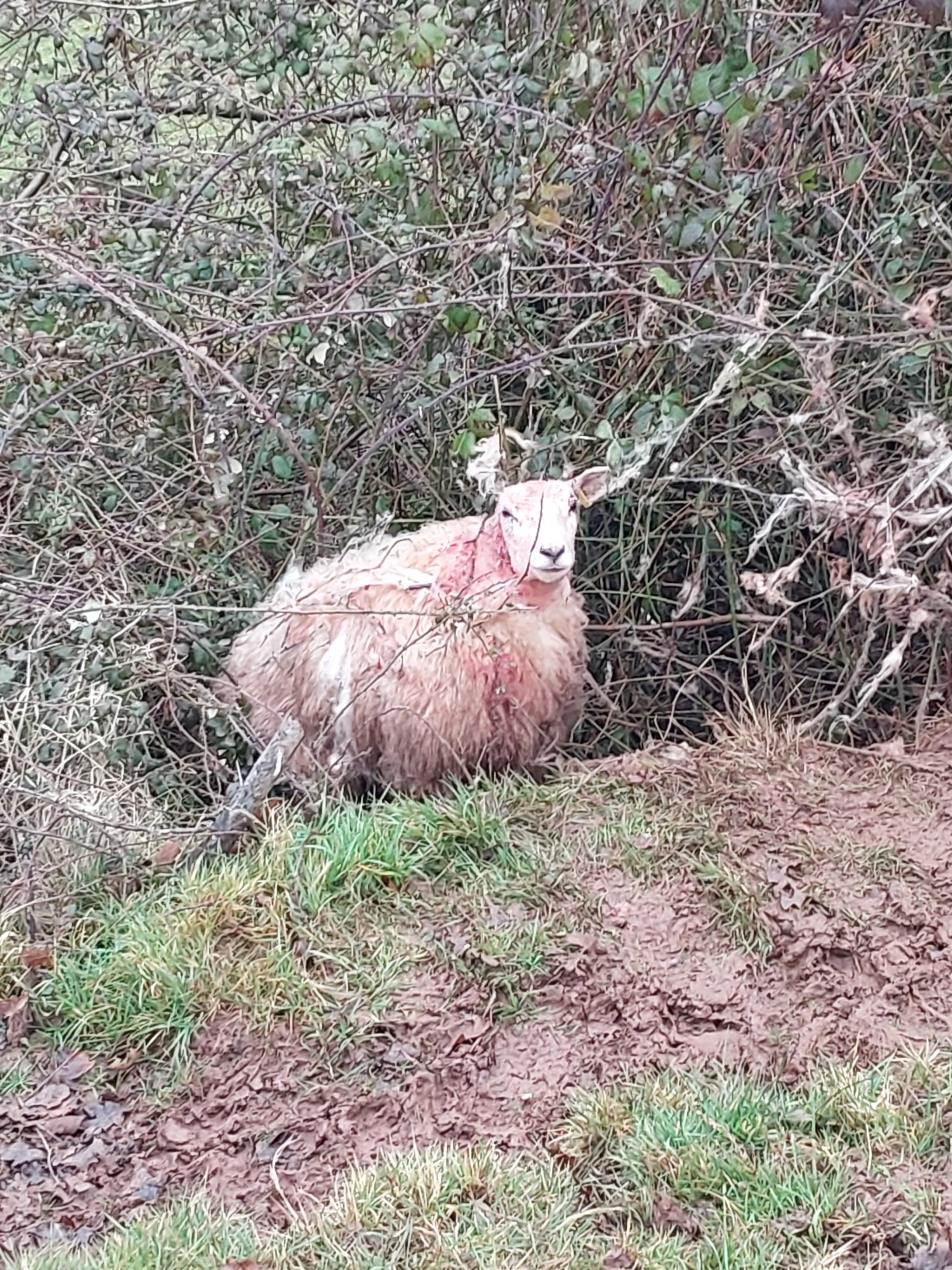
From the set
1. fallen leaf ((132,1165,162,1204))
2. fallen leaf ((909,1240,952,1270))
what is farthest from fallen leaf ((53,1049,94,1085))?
fallen leaf ((909,1240,952,1270))

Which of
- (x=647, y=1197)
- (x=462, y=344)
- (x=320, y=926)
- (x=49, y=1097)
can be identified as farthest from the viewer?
(x=462, y=344)

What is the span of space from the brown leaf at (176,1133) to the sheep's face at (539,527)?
5.60ft

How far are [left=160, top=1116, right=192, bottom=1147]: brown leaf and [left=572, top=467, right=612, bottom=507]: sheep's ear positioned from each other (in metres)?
2.05

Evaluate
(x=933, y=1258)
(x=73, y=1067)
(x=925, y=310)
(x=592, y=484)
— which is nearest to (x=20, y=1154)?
(x=73, y=1067)

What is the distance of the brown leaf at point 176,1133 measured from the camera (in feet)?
11.1

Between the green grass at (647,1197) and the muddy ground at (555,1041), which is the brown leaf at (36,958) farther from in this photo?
the green grass at (647,1197)

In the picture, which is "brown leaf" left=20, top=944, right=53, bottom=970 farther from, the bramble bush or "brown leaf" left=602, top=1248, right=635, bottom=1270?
"brown leaf" left=602, top=1248, right=635, bottom=1270

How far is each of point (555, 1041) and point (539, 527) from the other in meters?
1.38

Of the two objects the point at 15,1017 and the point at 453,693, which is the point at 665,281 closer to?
the point at 453,693

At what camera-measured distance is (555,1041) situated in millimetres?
3568

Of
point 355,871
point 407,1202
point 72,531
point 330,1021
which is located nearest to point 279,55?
point 72,531

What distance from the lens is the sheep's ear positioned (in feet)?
14.4

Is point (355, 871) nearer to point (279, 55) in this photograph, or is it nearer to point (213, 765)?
point (213, 765)

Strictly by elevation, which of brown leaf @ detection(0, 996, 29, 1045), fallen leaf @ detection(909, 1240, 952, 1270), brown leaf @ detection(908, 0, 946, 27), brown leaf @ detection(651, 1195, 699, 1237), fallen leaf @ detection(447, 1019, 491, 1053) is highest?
brown leaf @ detection(908, 0, 946, 27)
